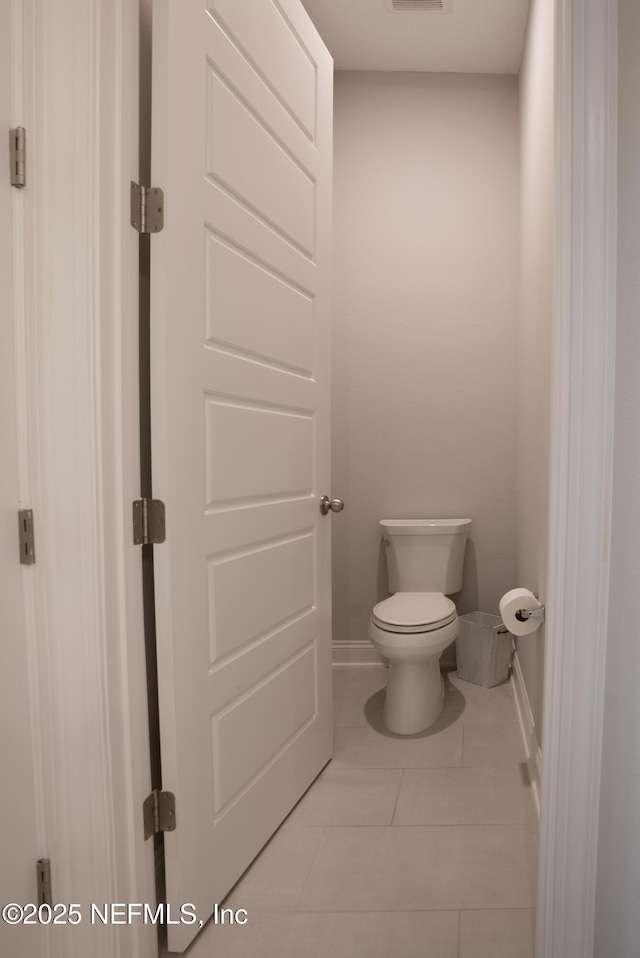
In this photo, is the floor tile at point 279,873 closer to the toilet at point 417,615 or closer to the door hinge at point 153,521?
the toilet at point 417,615

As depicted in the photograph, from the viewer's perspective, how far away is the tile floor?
150 centimetres

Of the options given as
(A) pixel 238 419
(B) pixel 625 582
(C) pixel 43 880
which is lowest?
(C) pixel 43 880

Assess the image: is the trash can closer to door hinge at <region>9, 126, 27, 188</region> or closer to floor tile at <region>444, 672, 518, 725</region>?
floor tile at <region>444, 672, 518, 725</region>

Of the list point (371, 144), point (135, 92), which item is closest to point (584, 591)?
point (135, 92)

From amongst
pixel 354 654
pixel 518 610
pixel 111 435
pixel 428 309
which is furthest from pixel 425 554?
pixel 111 435

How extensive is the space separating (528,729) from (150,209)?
80.9 inches

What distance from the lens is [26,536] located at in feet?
4.07

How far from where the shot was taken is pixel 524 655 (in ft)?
8.67

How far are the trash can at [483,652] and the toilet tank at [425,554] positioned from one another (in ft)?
0.69

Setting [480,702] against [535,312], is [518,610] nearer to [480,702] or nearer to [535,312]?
[480,702]

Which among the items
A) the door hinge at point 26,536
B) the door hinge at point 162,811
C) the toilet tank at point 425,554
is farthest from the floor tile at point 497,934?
the toilet tank at point 425,554

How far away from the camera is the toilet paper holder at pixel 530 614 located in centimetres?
198

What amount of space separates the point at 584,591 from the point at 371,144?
2697mm

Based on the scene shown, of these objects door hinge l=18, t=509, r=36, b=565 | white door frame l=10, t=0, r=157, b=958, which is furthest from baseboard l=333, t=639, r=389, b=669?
door hinge l=18, t=509, r=36, b=565
